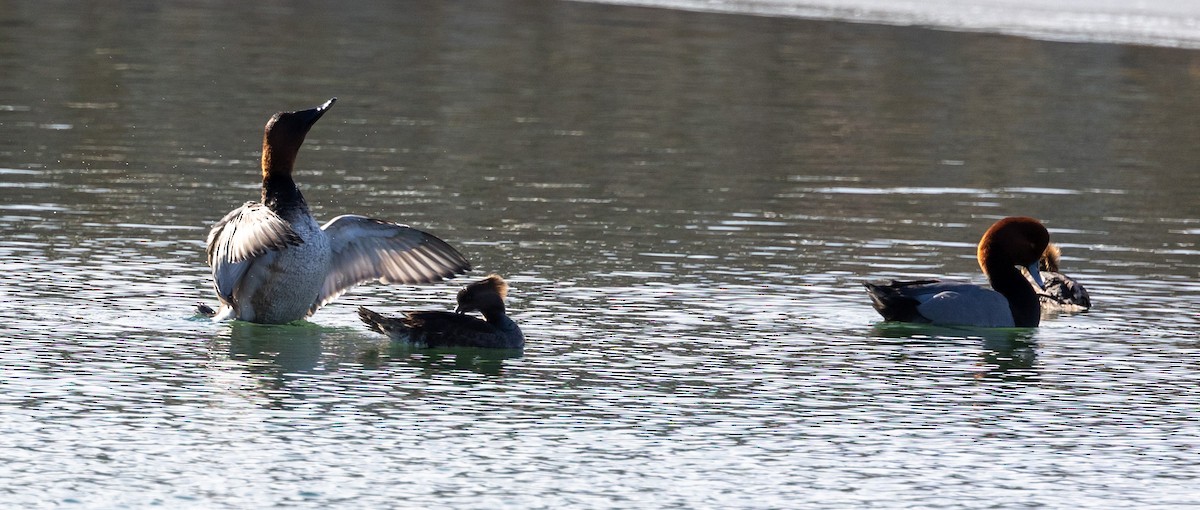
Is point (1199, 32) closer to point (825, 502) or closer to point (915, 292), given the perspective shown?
point (915, 292)

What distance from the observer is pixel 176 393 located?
30.3 ft

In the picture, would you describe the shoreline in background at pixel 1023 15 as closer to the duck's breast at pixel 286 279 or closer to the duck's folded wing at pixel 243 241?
the duck's breast at pixel 286 279

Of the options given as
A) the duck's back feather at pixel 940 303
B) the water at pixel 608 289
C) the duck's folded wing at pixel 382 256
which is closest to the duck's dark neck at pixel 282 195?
the duck's folded wing at pixel 382 256

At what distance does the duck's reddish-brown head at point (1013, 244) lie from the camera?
500 inches

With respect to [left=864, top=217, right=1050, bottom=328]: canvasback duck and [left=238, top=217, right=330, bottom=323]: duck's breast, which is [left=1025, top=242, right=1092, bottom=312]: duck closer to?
[left=864, top=217, right=1050, bottom=328]: canvasback duck

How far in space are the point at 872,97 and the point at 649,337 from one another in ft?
54.2

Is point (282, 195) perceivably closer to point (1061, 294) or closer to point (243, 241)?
point (243, 241)

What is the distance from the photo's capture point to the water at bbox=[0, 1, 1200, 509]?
26.8 ft

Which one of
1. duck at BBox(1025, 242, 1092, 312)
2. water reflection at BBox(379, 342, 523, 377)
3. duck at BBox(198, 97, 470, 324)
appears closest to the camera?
water reflection at BBox(379, 342, 523, 377)

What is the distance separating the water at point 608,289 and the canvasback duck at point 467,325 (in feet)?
0.33

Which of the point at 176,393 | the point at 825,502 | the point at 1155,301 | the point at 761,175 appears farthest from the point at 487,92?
the point at 825,502

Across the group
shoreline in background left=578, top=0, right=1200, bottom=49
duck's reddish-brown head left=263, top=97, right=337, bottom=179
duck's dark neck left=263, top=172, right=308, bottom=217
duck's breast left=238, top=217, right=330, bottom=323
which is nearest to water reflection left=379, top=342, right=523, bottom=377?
duck's breast left=238, top=217, right=330, bottom=323

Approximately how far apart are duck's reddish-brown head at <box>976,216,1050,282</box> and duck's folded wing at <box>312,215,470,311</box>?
3.31m

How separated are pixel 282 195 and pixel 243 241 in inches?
18.7
